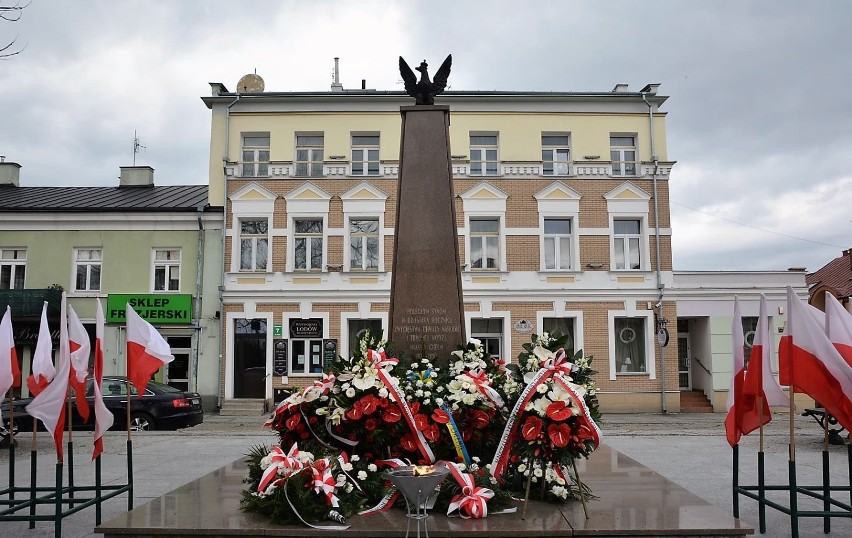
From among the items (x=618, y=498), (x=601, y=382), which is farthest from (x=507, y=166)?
(x=618, y=498)

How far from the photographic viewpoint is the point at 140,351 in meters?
6.81

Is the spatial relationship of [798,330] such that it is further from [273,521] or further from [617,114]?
[617,114]

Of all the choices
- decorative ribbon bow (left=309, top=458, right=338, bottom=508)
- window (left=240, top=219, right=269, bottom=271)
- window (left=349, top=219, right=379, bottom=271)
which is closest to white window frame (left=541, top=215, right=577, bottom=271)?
window (left=349, top=219, right=379, bottom=271)

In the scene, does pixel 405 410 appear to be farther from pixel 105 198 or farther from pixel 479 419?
pixel 105 198

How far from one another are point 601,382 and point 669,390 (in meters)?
2.17

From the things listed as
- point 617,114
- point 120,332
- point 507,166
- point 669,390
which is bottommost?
point 669,390

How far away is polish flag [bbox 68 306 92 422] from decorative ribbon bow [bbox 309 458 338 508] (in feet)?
7.08

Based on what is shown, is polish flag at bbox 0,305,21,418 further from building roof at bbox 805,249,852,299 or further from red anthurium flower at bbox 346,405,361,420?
building roof at bbox 805,249,852,299

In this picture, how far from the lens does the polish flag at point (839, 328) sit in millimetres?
5992

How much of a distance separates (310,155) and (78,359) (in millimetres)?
17618

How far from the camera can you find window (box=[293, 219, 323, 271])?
73.7ft

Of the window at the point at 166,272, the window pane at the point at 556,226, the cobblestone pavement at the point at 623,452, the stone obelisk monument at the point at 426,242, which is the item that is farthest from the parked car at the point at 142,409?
the window pane at the point at 556,226

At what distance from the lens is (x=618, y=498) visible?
21.2 feet

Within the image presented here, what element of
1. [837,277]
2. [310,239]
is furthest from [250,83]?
[837,277]
